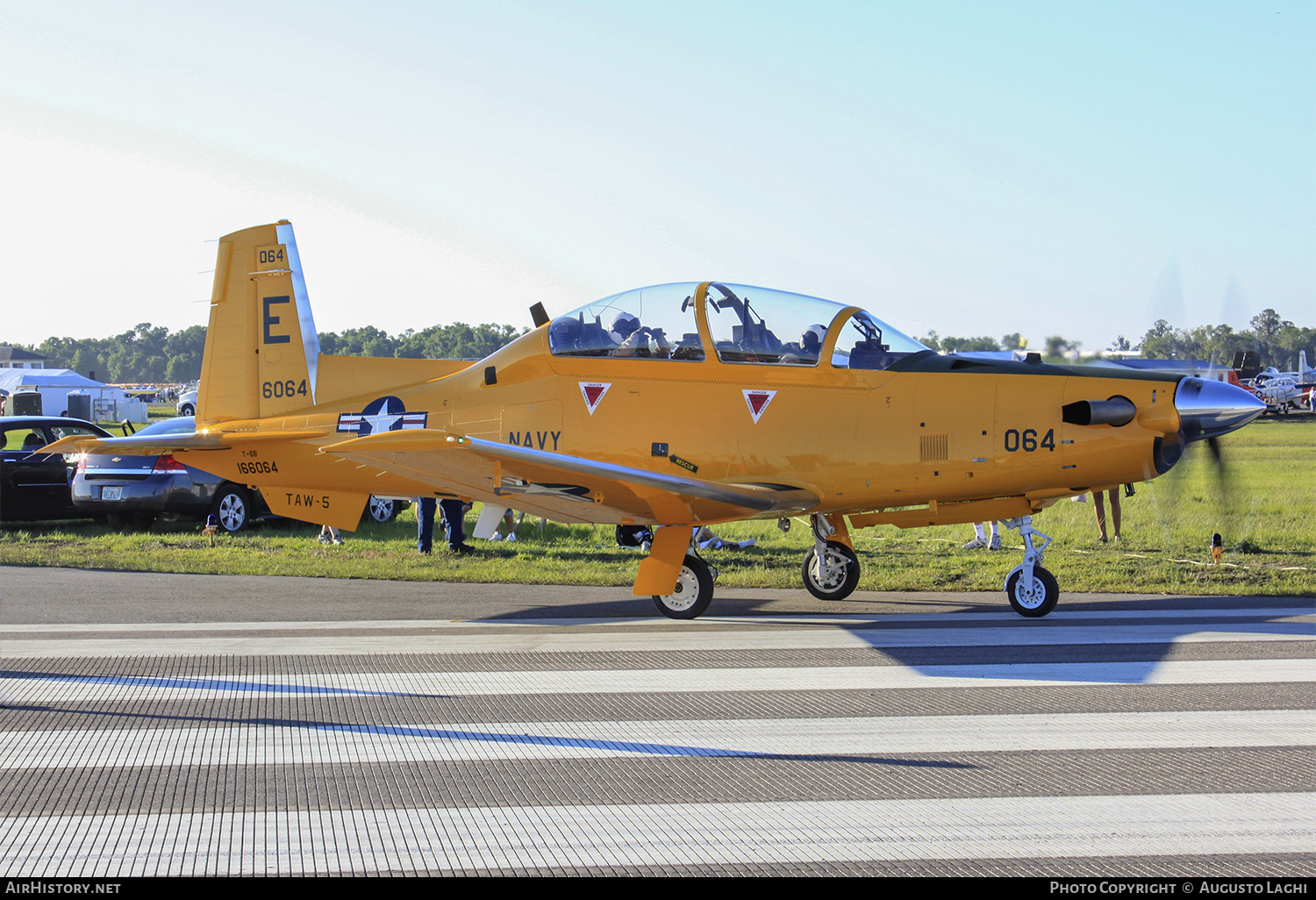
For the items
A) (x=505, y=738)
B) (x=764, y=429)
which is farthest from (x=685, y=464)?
(x=505, y=738)

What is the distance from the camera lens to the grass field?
1035 cm

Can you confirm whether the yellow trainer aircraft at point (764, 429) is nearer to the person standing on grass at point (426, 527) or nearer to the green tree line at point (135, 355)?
the person standing on grass at point (426, 527)

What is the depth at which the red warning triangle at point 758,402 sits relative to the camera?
8.59m

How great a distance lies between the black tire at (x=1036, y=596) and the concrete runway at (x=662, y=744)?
0.13m

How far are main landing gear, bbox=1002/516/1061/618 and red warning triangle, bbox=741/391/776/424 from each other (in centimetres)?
244

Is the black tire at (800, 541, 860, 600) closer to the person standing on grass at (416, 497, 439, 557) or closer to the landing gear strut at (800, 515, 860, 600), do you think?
the landing gear strut at (800, 515, 860, 600)

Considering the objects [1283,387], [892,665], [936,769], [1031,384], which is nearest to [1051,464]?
[1031,384]

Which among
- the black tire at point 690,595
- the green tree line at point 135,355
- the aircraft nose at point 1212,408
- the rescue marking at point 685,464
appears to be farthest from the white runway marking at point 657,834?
the green tree line at point 135,355

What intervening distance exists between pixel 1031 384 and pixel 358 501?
21.3 ft

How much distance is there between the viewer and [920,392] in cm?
834

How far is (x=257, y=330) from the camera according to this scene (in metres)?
11.2
